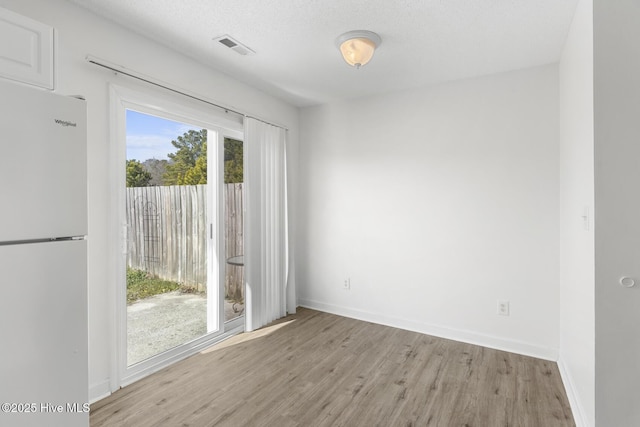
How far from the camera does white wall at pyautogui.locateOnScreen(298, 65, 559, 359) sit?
2.82 metres

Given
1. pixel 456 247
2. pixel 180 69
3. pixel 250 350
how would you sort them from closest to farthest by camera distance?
pixel 180 69
pixel 250 350
pixel 456 247

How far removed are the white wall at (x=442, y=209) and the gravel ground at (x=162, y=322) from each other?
1509mm

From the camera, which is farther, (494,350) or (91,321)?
(494,350)

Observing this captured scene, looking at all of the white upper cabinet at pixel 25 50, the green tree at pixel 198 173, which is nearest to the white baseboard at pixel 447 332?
the green tree at pixel 198 173

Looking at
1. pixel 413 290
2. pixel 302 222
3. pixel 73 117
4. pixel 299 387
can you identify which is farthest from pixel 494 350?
pixel 73 117

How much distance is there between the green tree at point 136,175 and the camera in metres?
2.42

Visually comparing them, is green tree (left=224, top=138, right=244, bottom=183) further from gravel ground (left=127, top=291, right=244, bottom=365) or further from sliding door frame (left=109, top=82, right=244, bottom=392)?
gravel ground (left=127, top=291, right=244, bottom=365)

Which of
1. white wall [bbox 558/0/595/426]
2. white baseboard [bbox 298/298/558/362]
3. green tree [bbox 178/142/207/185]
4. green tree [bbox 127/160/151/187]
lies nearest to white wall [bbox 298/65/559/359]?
white baseboard [bbox 298/298/558/362]

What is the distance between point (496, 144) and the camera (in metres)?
2.98

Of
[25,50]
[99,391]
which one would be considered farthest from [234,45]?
[99,391]

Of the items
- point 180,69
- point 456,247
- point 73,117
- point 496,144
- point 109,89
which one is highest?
point 180,69

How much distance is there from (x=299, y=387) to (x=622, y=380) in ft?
6.11

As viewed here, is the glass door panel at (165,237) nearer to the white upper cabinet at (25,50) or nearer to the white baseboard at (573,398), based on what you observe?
the white upper cabinet at (25,50)

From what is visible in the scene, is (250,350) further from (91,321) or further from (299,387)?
(91,321)
